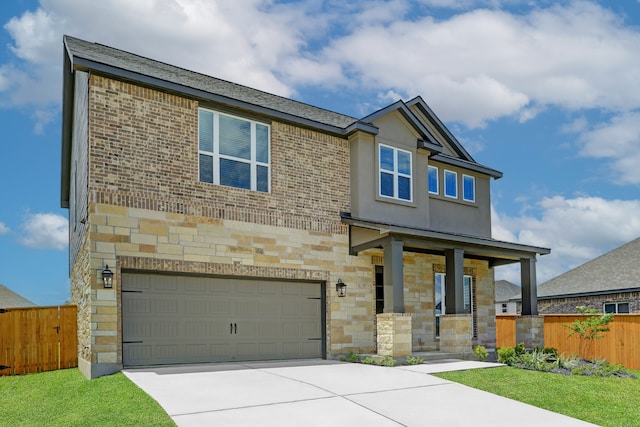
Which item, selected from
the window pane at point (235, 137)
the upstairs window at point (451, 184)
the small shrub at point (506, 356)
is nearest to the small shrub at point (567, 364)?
the small shrub at point (506, 356)

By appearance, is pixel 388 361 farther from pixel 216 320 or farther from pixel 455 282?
pixel 216 320

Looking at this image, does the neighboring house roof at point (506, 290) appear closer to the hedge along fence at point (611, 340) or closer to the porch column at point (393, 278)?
the hedge along fence at point (611, 340)

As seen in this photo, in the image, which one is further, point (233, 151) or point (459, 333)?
point (459, 333)

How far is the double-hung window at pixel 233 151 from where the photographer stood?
1330cm

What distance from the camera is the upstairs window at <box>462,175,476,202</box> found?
1930 centimetres

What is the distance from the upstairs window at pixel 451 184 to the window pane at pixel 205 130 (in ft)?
28.8

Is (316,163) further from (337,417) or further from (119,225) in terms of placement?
(337,417)

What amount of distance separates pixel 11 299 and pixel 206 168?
28.2 m

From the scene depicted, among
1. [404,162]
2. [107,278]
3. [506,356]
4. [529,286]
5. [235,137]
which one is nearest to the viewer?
[107,278]

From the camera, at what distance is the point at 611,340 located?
16766 millimetres

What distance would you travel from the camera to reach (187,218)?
12.6 meters

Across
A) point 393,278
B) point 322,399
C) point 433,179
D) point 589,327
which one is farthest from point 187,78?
point 589,327

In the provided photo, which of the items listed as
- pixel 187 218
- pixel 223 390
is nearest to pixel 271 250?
pixel 187 218

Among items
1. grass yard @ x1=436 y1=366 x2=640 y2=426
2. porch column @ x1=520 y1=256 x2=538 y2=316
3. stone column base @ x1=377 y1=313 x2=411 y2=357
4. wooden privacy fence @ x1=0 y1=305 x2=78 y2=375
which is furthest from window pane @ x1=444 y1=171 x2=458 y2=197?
wooden privacy fence @ x1=0 y1=305 x2=78 y2=375
